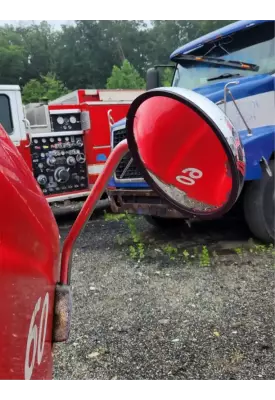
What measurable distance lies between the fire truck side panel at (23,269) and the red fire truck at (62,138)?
5525 mm

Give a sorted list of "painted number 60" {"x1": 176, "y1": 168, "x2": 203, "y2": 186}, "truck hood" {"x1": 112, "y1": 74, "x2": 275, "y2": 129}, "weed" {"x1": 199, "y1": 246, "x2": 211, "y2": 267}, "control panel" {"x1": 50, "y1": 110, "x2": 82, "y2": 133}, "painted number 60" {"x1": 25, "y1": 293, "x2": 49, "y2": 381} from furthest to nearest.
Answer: "control panel" {"x1": 50, "y1": 110, "x2": 82, "y2": 133}, "truck hood" {"x1": 112, "y1": 74, "x2": 275, "y2": 129}, "weed" {"x1": 199, "y1": 246, "x2": 211, "y2": 267}, "painted number 60" {"x1": 176, "y1": 168, "x2": 203, "y2": 186}, "painted number 60" {"x1": 25, "y1": 293, "x2": 49, "y2": 381}

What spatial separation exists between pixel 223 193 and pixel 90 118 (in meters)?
6.34

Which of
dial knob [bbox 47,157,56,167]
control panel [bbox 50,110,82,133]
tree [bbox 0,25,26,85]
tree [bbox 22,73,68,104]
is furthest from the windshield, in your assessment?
tree [bbox 0,25,26,85]

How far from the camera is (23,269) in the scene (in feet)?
2.53

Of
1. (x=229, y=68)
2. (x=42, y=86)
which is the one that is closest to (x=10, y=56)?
(x=42, y=86)

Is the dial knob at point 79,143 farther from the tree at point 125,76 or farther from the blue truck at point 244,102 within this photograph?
the blue truck at point 244,102

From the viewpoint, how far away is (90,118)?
7074mm

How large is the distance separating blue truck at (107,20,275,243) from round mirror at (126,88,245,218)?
3023 millimetres

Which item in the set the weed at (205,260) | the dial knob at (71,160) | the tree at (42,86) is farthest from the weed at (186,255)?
the dial knob at (71,160)

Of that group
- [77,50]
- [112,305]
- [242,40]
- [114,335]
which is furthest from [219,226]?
[77,50]

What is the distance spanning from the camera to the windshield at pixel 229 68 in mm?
4594

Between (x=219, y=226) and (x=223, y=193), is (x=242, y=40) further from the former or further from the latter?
(x=223, y=193)

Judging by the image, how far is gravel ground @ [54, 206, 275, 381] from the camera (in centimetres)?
247

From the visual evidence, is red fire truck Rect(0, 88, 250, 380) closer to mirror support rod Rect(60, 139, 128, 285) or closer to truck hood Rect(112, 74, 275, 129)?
mirror support rod Rect(60, 139, 128, 285)
